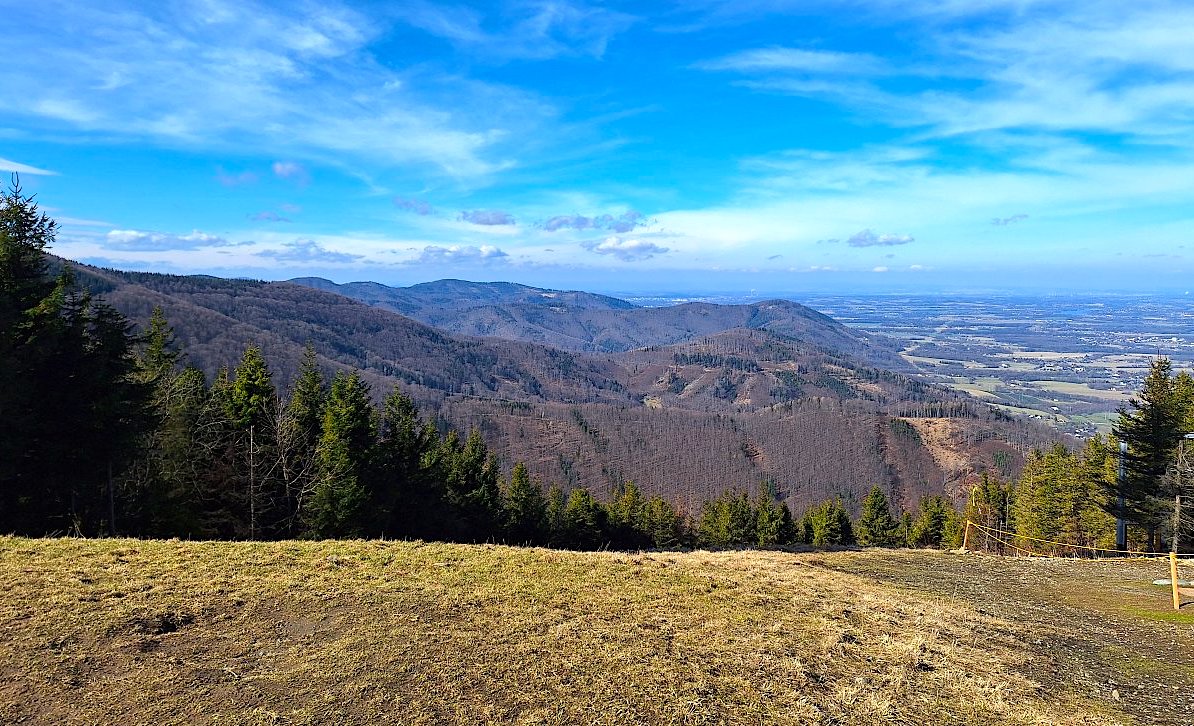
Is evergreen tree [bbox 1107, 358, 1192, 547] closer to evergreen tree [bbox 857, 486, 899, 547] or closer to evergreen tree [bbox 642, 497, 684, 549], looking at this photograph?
evergreen tree [bbox 857, 486, 899, 547]

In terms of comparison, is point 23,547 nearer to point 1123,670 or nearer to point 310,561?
point 310,561

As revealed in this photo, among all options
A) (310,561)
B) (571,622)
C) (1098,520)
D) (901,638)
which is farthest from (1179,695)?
(1098,520)

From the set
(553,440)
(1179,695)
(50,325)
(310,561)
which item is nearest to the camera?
(1179,695)

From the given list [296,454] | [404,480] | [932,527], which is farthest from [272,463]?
[932,527]

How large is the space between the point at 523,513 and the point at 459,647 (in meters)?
34.0

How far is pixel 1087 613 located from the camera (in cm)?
1343

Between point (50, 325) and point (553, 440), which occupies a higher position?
point (50, 325)

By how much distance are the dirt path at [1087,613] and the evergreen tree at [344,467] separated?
17.8m

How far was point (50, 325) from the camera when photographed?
→ 16.8 meters

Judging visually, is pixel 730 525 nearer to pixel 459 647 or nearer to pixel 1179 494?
pixel 1179 494

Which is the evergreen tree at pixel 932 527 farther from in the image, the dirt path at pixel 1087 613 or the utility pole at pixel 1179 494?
the dirt path at pixel 1087 613

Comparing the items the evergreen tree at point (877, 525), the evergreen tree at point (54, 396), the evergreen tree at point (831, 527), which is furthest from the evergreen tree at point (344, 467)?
the evergreen tree at point (877, 525)

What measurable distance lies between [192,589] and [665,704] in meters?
8.31

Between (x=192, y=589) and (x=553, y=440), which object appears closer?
(x=192, y=589)
